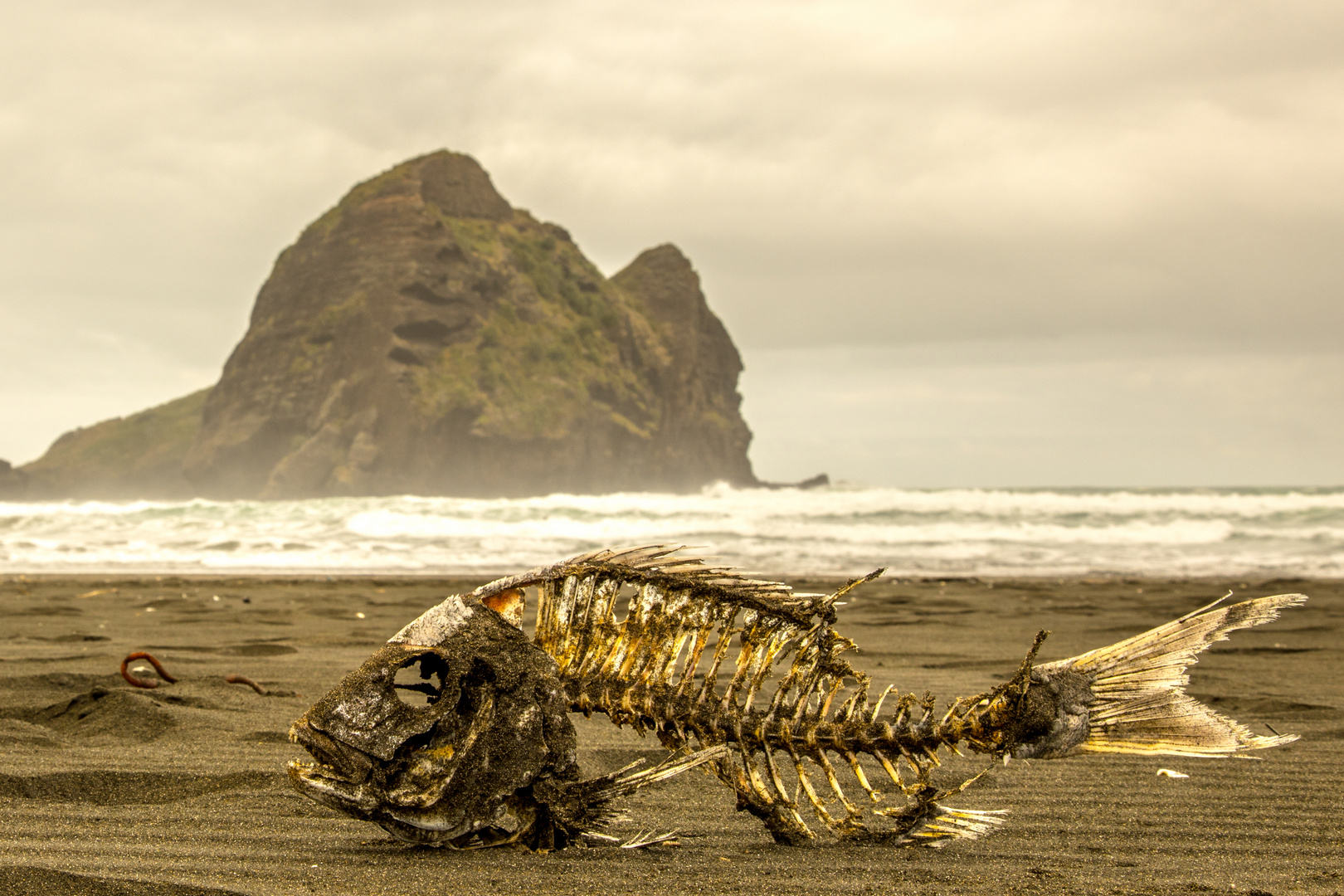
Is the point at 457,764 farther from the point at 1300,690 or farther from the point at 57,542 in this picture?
the point at 57,542

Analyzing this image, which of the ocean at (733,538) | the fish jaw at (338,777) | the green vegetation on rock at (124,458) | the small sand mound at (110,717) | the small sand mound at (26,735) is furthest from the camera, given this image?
the green vegetation on rock at (124,458)

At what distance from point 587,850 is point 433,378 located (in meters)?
86.2

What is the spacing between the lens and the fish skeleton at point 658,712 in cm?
299

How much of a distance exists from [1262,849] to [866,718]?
149 centimetres

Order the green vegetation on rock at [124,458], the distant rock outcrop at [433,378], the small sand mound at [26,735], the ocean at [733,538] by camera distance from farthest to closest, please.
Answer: the green vegetation on rock at [124,458] → the distant rock outcrop at [433,378] → the ocean at [733,538] → the small sand mound at [26,735]

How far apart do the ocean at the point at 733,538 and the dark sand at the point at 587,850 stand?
9069mm

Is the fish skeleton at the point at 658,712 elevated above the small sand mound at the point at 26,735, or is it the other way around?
the fish skeleton at the point at 658,712

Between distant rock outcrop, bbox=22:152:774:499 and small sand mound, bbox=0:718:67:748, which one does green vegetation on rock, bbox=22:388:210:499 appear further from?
small sand mound, bbox=0:718:67:748

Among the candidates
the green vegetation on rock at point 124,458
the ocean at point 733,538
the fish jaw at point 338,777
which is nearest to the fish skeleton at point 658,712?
the fish jaw at point 338,777

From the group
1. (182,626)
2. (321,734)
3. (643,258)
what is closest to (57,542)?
(182,626)

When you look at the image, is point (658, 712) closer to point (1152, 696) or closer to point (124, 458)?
point (1152, 696)

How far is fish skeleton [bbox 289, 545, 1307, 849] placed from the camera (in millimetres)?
2992

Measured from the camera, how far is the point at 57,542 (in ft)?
65.1

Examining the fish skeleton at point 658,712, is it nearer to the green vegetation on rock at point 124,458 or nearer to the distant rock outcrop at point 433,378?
the distant rock outcrop at point 433,378
